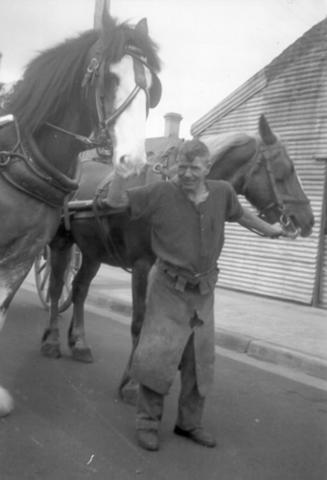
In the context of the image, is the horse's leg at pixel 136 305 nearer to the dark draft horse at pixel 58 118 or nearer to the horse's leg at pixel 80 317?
the dark draft horse at pixel 58 118

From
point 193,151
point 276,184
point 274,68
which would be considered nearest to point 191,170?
point 193,151

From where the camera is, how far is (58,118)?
126 inches

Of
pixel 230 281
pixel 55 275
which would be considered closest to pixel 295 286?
pixel 230 281

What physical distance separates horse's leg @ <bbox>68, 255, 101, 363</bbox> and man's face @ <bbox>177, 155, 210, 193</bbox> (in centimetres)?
210

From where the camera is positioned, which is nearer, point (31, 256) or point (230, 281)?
point (31, 256)

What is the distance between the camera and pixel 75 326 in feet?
16.4

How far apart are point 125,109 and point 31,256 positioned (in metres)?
0.99

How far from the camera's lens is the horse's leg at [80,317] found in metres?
4.87

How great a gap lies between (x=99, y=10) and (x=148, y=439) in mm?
2382

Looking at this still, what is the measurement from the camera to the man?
317 cm

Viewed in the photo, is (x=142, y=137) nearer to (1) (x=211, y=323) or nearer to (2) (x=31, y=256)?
(2) (x=31, y=256)

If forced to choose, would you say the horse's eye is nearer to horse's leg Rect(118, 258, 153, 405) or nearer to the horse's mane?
the horse's mane

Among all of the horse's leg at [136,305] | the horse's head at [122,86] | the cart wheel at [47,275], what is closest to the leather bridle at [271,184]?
the horse's leg at [136,305]

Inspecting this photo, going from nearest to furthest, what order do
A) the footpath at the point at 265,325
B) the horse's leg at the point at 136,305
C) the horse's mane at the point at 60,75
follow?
the horse's mane at the point at 60,75 < the horse's leg at the point at 136,305 < the footpath at the point at 265,325
